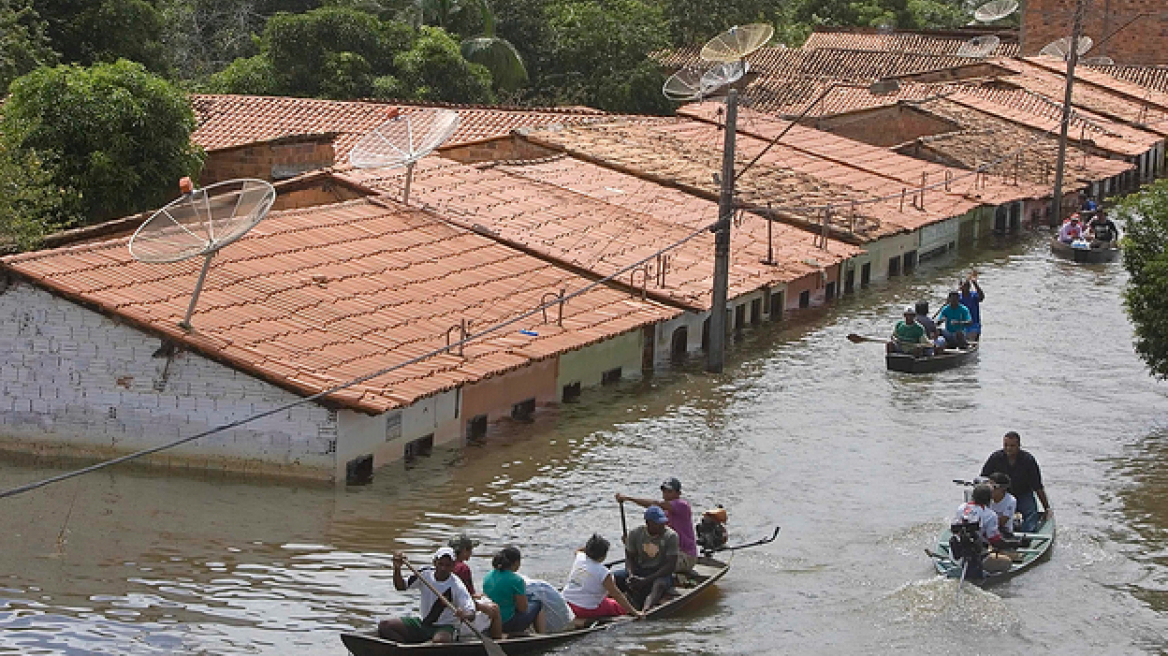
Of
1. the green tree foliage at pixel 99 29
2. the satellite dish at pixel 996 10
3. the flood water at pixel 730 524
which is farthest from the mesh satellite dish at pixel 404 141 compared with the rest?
the satellite dish at pixel 996 10

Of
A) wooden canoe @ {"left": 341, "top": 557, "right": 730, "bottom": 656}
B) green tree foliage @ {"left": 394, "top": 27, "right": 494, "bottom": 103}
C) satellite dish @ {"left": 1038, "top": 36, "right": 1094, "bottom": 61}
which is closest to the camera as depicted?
wooden canoe @ {"left": 341, "top": 557, "right": 730, "bottom": 656}

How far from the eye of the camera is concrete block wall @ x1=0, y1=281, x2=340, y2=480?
2370 centimetres

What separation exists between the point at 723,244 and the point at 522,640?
43.9ft

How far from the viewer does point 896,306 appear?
40750 mm

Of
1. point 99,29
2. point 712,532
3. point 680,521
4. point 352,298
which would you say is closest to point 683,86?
point 99,29

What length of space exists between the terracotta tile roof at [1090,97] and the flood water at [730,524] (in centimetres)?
3617

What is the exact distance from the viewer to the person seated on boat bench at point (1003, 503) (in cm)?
2195

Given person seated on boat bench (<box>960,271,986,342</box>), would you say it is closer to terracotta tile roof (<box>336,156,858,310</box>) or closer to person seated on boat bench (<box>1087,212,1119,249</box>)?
terracotta tile roof (<box>336,156,858,310</box>)

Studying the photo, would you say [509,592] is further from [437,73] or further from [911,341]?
[437,73]

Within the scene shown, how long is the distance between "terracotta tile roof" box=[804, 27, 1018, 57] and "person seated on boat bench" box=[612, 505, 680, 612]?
64700mm

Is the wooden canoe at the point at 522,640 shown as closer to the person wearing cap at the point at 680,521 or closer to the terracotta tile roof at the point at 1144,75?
the person wearing cap at the point at 680,521

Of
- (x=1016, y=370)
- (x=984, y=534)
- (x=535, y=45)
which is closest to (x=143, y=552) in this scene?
(x=984, y=534)

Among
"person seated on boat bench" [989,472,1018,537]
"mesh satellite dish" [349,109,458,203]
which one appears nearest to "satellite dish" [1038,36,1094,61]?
"mesh satellite dish" [349,109,458,203]

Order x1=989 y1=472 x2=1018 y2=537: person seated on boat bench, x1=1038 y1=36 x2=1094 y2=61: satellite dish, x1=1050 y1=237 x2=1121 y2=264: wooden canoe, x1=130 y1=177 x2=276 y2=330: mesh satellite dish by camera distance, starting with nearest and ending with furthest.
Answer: x1=989 y1=472 x2=1018 y2=537: person seated on boat bench
x1=130 y1=177 x2=276 y2=330: mesh satellite dish
x1=1050 y1=237 x2=1121 y2=264: wooden canoe
x1=1038 y1=36 x2=1094 y2=61: satellite dish
